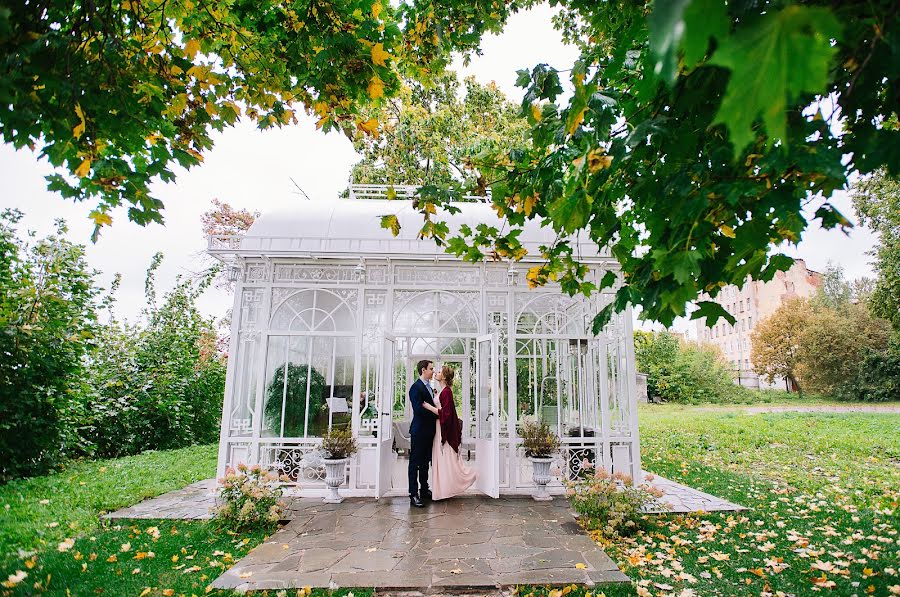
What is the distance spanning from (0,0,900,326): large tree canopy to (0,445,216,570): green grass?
11.7ft

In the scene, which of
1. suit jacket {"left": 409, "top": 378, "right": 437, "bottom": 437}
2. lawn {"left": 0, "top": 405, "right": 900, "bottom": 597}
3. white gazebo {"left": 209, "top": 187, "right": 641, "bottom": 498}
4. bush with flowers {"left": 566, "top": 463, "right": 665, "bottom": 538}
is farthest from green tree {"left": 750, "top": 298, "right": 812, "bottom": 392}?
suit jacket {"left": 409, "top": 378, "right": 437, "bottom": 437}

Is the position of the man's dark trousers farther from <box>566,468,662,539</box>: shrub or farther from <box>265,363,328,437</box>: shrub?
<box>566,468,662,539</box>: shrub

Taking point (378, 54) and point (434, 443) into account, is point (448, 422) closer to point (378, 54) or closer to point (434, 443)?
point (434, 443)

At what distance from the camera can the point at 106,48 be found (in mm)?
2930

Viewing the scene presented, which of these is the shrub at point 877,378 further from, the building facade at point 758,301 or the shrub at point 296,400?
the shrub at point 296,400

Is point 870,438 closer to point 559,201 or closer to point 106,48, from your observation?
point 559,201

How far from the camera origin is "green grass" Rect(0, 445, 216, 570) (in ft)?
15.5

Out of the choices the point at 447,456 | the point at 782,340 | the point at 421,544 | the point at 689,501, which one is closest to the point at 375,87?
the point at 421,544

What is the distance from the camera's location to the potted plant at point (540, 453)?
6.54m

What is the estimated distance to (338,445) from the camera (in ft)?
21.1

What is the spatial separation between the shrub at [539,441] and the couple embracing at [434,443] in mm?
837

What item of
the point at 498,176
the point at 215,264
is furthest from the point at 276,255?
the point at 215,264

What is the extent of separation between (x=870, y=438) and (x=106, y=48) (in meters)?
15.8

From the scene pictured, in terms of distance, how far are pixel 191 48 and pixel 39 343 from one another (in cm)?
605
